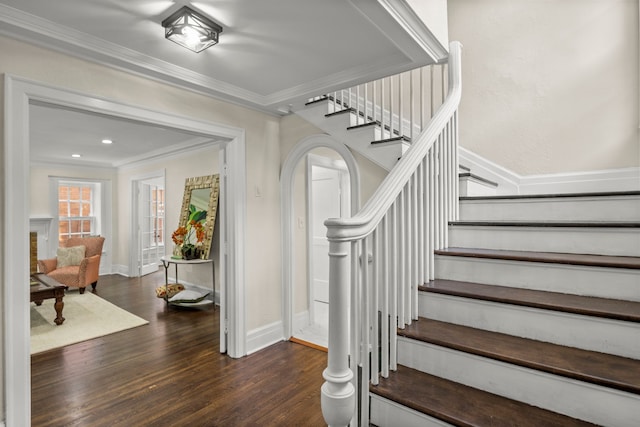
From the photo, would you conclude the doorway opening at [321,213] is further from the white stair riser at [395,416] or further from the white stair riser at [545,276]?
the white stair riser at [395,416]

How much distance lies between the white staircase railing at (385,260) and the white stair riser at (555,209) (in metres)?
0.18

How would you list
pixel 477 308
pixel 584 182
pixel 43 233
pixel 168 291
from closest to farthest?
pixel 477 308 < pixel 584 182 < pixel 168 291 < pixel 43 233

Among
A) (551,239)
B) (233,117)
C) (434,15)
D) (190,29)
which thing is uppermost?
(434,15)

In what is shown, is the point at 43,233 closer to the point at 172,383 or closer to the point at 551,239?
the point at 172,383

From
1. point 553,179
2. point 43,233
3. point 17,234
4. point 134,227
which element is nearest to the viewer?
point 17,234

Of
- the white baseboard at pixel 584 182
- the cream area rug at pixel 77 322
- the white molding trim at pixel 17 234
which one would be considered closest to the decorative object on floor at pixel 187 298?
the cream area rug at pixel 77 322

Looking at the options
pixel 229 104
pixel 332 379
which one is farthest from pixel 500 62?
pixel 332 379

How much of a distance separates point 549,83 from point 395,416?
2887 mm

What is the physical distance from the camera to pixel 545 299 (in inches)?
57.9

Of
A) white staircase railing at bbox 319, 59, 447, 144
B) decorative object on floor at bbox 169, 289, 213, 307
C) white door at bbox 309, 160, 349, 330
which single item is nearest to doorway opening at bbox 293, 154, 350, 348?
white door at bbox 309, 160, 349, 330

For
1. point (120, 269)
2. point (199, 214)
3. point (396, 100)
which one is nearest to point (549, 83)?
point (396, 100)

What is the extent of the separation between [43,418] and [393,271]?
99.3 inches

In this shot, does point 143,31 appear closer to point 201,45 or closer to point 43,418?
point 201,45

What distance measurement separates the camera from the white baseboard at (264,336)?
3135 millimetres
